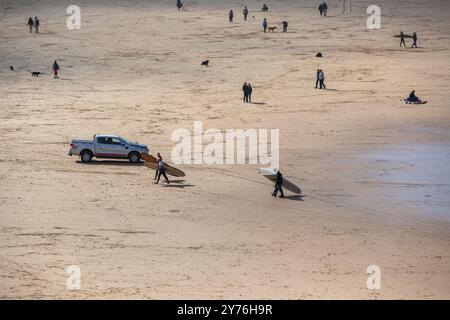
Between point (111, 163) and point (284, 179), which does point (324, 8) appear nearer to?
point (111, 163)

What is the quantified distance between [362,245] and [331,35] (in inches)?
1752

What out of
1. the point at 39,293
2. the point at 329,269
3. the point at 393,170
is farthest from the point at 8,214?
the point at 393,170

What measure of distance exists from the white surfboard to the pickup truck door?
7.46 m

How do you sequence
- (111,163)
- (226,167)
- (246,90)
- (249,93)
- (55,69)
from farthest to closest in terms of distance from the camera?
(55,69) < (249,93) < (246,90) < (111,163) < (226,167)

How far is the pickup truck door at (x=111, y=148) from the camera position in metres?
49.6

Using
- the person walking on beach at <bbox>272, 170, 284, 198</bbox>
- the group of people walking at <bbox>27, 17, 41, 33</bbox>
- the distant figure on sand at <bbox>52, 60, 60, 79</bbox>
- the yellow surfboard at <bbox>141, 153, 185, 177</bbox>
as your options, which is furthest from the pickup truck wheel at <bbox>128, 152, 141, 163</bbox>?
the group of people walking at <bbox>27, 17, 41, 33</bbox>

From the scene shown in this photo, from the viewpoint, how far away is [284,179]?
4425cm

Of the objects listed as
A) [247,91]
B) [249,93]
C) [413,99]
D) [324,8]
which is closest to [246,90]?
[247,91]

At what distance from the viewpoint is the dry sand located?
3444 centimetres

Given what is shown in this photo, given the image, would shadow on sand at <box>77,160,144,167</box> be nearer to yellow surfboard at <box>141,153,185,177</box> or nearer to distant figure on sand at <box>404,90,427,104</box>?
yellow surfboard at <box>141,153,185,177</box>

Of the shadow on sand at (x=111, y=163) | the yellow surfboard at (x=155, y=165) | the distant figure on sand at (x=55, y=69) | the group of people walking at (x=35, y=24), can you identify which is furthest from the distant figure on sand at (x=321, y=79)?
the group of people walking at (x=35, y=24)

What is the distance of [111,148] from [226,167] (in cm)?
550

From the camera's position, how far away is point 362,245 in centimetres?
3712

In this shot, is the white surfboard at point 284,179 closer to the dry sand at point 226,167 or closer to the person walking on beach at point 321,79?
the dry sand at point 226,167
